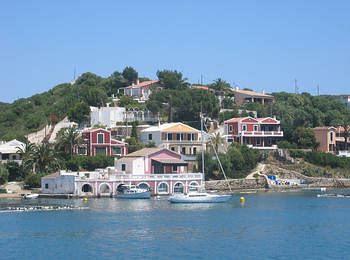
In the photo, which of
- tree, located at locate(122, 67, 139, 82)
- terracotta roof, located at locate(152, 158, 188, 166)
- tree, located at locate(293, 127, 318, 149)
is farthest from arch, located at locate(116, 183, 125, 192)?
tree, located at locate(122, 67, 139, 82)

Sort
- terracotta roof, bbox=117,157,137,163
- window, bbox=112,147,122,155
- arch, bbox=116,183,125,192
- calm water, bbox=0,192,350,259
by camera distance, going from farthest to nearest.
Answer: window, bbox=112,147,122,155
terracotta roof, bbox=117,157,137,163
arch, bbox=116,183,125,192
calm water, bbox=0,192,350,259

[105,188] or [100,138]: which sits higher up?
[100,138]

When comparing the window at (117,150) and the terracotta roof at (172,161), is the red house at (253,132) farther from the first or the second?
the window at (117,150)

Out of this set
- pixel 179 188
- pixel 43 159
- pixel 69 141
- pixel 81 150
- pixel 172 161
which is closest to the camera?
pixel 179 188

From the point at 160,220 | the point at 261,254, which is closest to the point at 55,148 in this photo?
the point at 160,220

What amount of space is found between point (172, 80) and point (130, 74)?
14.6 metres

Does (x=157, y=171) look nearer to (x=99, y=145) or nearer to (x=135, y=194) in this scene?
(x=135, y=194)

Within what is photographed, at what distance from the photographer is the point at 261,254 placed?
45.7 m

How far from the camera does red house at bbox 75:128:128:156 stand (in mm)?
97000

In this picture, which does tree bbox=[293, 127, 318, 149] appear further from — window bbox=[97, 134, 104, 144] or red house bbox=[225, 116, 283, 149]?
window bbox=[97, 134, 104, 144]

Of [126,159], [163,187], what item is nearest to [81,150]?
[126,159]

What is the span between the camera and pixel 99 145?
97375 millimetres

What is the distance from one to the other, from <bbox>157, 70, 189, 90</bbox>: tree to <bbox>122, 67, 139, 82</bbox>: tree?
24.5 ft

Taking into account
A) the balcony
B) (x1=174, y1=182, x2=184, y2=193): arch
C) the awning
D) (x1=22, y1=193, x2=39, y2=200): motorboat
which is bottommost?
(x1=22, y1=193, x2=39, y2=200): motorboat
